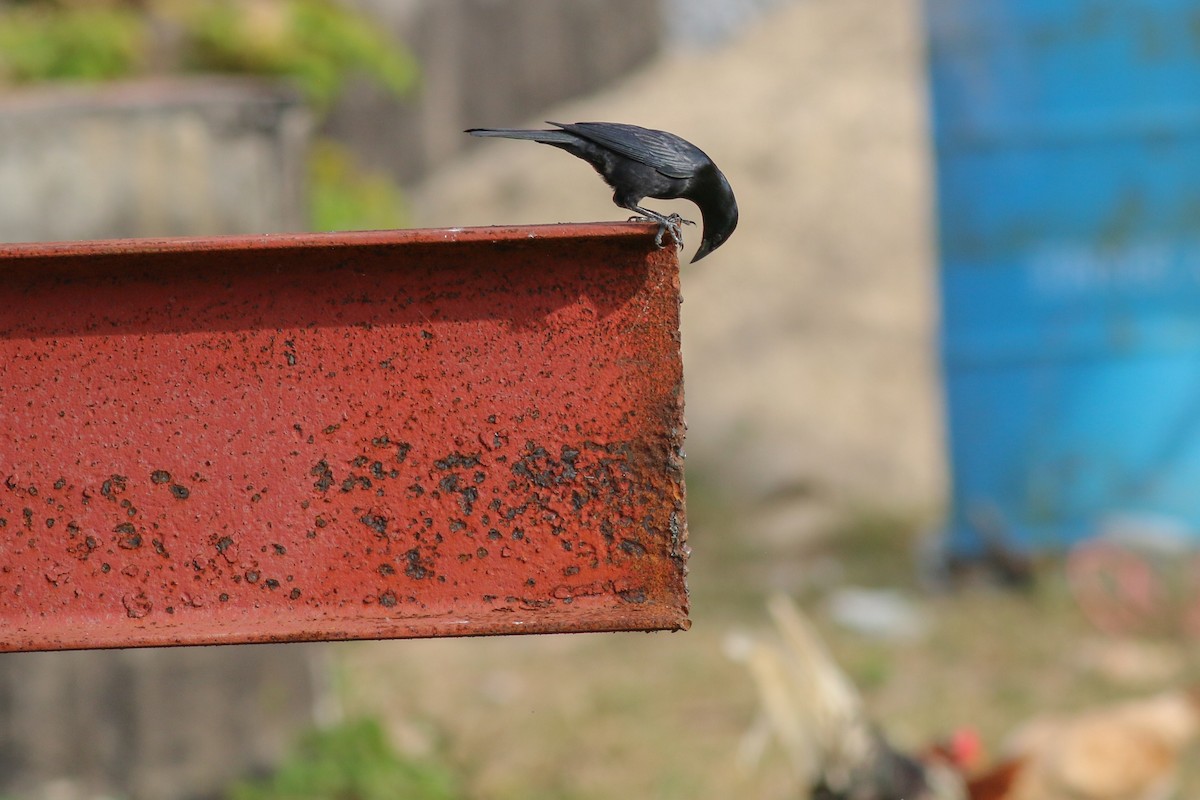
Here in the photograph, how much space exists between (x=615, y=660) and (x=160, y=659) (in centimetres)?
246

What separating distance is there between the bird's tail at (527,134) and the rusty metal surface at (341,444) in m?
0.23

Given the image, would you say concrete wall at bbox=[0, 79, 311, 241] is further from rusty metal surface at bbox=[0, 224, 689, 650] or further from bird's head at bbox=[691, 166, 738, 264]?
rusty metal surface at bbox=[0, 224, 689, 650]

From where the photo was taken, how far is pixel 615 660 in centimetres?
664

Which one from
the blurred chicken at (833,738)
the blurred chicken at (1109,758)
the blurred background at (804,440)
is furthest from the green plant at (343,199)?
the blurred chicken at (1109,758)

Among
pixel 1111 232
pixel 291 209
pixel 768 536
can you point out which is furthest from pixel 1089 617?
pixel 291 209

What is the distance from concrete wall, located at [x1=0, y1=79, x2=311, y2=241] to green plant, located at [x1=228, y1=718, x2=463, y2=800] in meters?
1.75

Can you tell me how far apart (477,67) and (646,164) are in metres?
11.8

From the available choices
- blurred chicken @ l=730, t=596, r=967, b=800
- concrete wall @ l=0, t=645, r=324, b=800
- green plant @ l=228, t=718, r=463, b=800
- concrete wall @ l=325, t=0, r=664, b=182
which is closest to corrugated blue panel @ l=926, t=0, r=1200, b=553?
green plant @ l=228, t=718, r=463, b=800

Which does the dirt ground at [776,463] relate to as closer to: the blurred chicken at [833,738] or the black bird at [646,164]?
the blurred chicken at [833,738]

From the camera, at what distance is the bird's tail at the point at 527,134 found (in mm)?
1795

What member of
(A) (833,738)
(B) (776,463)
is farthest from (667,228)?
(B) (776,463)

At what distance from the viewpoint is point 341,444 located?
166 cm

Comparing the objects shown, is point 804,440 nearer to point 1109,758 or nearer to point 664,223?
point 1109,758

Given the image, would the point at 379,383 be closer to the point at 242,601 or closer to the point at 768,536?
the point at 242,601
